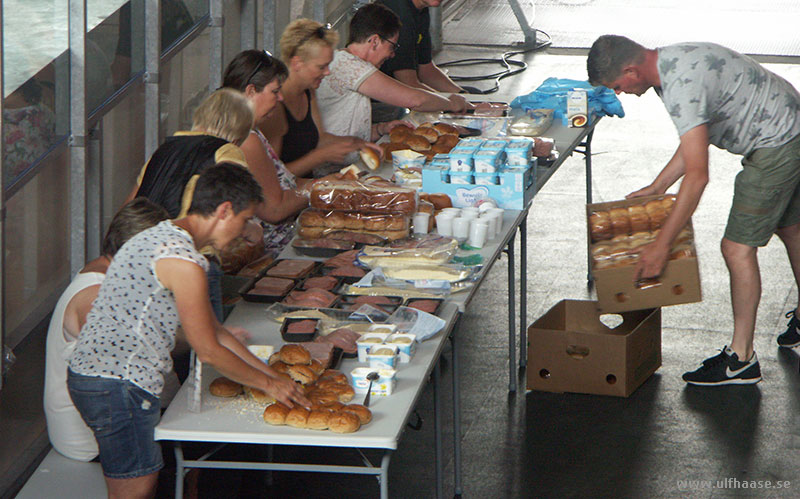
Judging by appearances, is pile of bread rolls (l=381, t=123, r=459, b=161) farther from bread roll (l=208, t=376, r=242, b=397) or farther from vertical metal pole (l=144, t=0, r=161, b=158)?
bread roll (l=208, t=376, r=242, b=397)

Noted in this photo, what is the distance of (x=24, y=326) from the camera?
4.19 metres

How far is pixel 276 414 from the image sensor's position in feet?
9.27

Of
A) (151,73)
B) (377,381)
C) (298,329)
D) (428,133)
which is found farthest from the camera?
(428,133)

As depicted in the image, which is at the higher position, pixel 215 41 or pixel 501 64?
pixel 215 41

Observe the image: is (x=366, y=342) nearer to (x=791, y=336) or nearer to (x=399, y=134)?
(x=399, y=134)

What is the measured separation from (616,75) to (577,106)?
1528 millimetres

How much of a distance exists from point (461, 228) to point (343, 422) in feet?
5.02

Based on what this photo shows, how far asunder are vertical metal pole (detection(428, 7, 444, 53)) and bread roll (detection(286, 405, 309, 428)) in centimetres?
948

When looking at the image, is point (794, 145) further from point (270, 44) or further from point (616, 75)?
point (270, 44)

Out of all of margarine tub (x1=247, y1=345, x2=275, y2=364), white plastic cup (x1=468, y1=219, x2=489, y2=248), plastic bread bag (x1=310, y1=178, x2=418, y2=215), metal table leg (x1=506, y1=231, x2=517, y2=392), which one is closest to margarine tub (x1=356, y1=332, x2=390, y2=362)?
margarine tub (x1=247, y1=345, x2=275, y2=364)

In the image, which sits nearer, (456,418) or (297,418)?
(297,418)

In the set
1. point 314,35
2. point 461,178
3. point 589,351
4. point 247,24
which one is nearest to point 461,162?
point 461,178

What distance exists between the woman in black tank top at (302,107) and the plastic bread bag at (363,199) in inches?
23.9

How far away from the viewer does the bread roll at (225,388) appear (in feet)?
9.89
